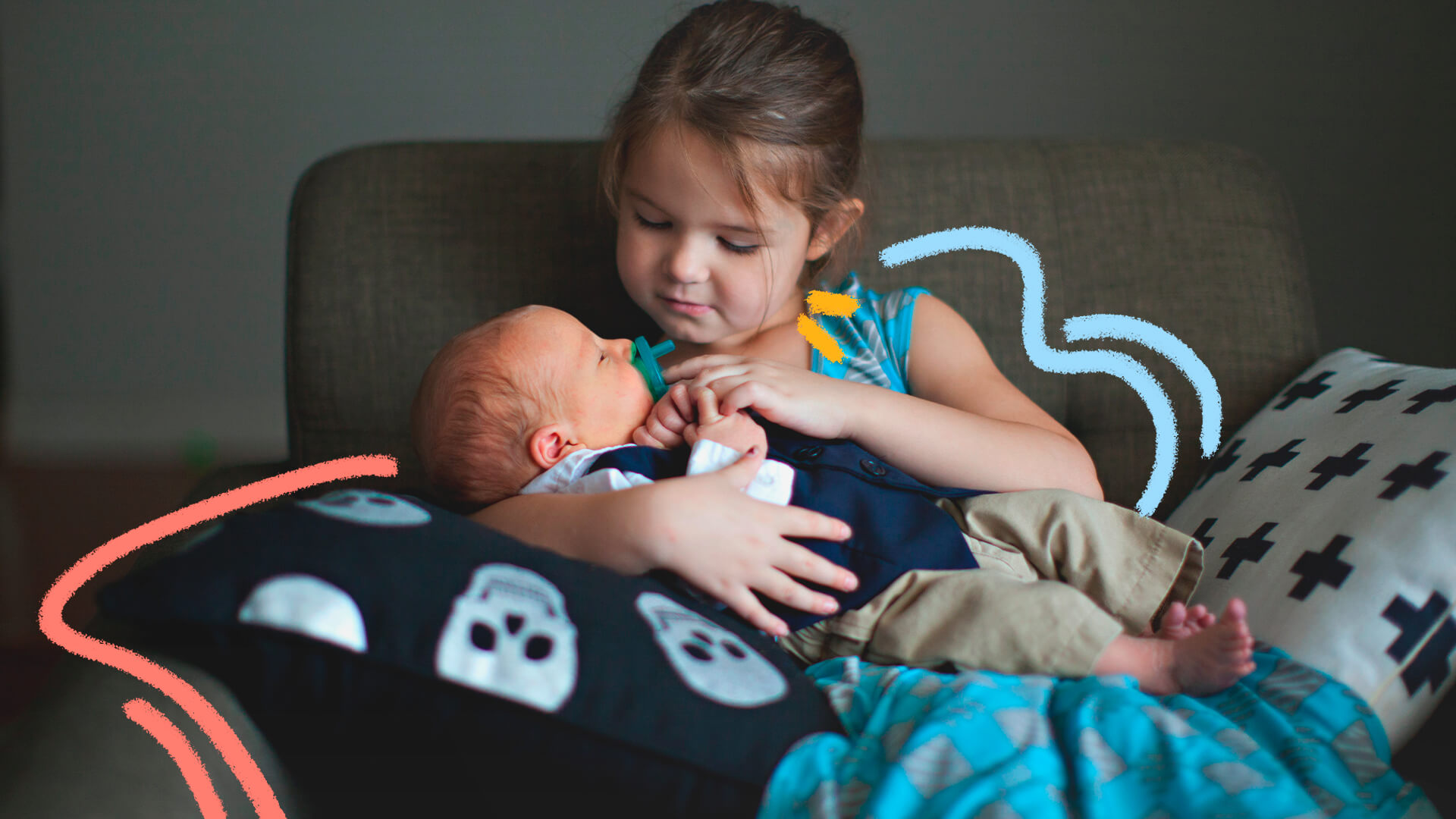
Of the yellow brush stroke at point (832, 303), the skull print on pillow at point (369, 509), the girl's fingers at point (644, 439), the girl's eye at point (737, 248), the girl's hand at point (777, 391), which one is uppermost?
the girl's eye at point (737, 248)

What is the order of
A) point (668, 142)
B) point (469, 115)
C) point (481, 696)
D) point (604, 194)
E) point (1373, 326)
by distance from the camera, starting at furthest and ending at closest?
point (469, 115) < point (1373, 326) < point (604, 194) < point (668, 142) < point (481, 696)

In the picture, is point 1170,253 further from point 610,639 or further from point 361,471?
point 361,471

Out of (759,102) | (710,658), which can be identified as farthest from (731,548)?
(759,102)

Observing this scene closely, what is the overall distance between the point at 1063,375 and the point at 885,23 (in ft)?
4.51

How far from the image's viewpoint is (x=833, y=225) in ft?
3.84

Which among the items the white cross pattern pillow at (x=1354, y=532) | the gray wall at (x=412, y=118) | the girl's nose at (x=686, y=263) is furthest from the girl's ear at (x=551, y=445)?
the gray wall at (x=412, y=118)

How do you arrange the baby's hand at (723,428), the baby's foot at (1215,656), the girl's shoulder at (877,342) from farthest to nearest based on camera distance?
the girl's shoulder at (877,342) < the baby's hand at (723,428) < the baby's foot at (1215,656)

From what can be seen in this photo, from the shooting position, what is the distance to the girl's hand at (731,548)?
818mm

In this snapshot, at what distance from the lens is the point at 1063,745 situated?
2.23 feet

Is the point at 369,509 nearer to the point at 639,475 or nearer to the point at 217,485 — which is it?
the point at 639,475

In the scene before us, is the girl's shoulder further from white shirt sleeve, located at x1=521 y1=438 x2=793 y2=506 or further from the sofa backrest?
white shirt sleeve, located at x1=521 y1=438 x2=793 y2=506

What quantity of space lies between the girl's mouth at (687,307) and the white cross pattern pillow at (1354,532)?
1.93 feet

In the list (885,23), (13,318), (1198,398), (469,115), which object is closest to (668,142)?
(1198,398)

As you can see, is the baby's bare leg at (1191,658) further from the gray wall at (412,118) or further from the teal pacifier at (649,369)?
the gray wall at (412,118)
